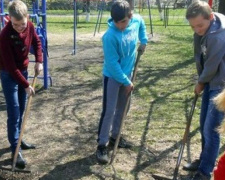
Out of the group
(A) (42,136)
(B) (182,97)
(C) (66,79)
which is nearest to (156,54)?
(C) (66,79)

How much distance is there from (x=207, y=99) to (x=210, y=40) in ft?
1.95

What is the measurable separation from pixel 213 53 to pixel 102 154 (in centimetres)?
154

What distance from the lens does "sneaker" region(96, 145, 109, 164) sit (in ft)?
12.2

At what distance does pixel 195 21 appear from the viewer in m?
2.86

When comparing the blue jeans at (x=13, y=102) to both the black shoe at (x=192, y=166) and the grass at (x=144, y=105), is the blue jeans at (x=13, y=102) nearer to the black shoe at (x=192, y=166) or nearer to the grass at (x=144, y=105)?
the grass at (x=144, y=105)

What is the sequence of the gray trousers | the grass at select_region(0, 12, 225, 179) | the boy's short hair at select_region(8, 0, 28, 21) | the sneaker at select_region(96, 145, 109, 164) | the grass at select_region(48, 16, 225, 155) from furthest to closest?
the grass at select_region(48, 16, 225, 155)
the grass at select_region(0, 12, 225, 179)
the sneaker at select_region(96, 145, 109, 164)
the gray trousers
the boy's short hair at select_region(8, 0, 28, 21)

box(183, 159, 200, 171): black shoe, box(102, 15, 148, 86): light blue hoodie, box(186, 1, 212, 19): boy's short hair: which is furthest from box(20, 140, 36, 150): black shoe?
box(186, 1, 212, 19): boy's short hair

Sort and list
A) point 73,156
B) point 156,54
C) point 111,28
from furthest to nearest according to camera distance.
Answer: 1. point 156,54
2. point 73,156
3. point 111,28

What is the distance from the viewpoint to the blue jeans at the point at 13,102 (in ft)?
11.5

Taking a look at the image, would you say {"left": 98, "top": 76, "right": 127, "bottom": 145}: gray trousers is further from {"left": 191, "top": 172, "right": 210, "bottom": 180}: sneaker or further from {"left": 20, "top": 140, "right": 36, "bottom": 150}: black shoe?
{"left": 191, "top": 172, "right": 210, "bottom": 180}: sneaker

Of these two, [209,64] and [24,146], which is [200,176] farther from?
[24,146]

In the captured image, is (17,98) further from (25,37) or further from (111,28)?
(111,28)

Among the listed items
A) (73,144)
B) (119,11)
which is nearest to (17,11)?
(119,11)

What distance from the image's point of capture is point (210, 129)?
3074 mm
